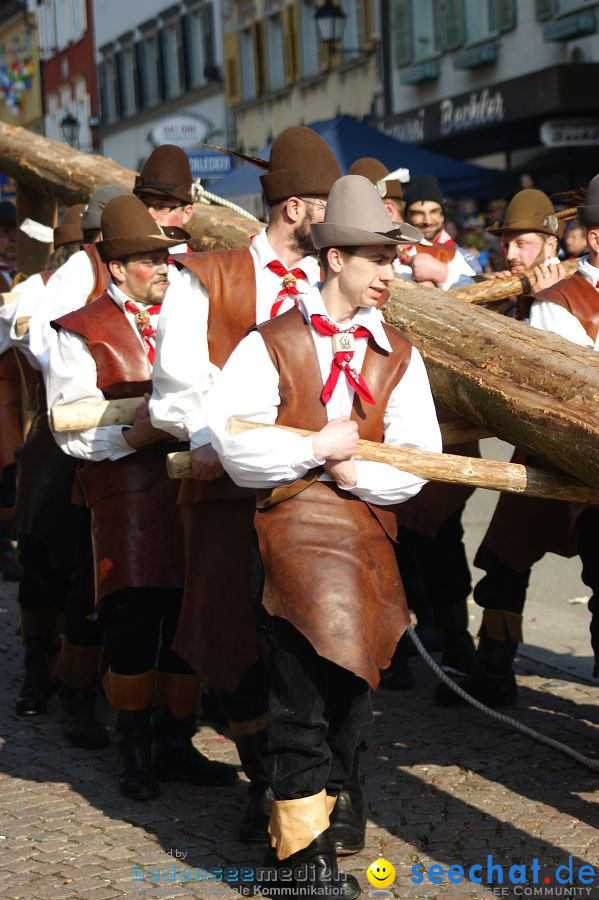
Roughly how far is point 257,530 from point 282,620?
0.84 feet

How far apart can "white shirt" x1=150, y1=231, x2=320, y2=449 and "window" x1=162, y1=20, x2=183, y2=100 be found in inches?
1288

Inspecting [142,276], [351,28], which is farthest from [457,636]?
[351,28]

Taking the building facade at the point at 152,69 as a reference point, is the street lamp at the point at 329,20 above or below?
below

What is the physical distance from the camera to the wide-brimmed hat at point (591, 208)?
17.4 feet

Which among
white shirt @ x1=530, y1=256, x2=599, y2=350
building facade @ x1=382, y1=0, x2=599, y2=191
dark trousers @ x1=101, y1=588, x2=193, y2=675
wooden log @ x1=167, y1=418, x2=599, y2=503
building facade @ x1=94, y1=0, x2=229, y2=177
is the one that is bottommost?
dark trousers @ x1=101, y1=588, x2=193, y2=675

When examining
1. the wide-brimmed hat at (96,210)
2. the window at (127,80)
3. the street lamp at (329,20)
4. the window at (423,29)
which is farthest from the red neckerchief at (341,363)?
the window at (127,80)

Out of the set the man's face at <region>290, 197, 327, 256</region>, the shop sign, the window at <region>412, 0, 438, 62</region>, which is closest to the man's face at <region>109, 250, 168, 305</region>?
the man's face at <region>290, 197, 327, 256</region>

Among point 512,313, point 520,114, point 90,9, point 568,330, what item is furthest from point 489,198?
point 90,9

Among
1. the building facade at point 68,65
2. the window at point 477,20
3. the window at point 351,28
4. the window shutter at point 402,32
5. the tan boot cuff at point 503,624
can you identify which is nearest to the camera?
the tan boot cuff at point 503,624

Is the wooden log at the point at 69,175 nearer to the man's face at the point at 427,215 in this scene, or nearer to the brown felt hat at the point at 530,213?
the brown felt hat at the point at 530,213

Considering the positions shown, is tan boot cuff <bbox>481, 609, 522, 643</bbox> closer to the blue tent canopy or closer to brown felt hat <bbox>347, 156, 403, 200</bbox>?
brown felt hat <bbox>347, 156, 403, 200</bbox>

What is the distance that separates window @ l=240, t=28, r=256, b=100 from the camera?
32250 mm

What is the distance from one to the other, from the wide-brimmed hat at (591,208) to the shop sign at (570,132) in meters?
12.3

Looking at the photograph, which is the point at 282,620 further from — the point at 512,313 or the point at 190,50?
the point at 190,50
